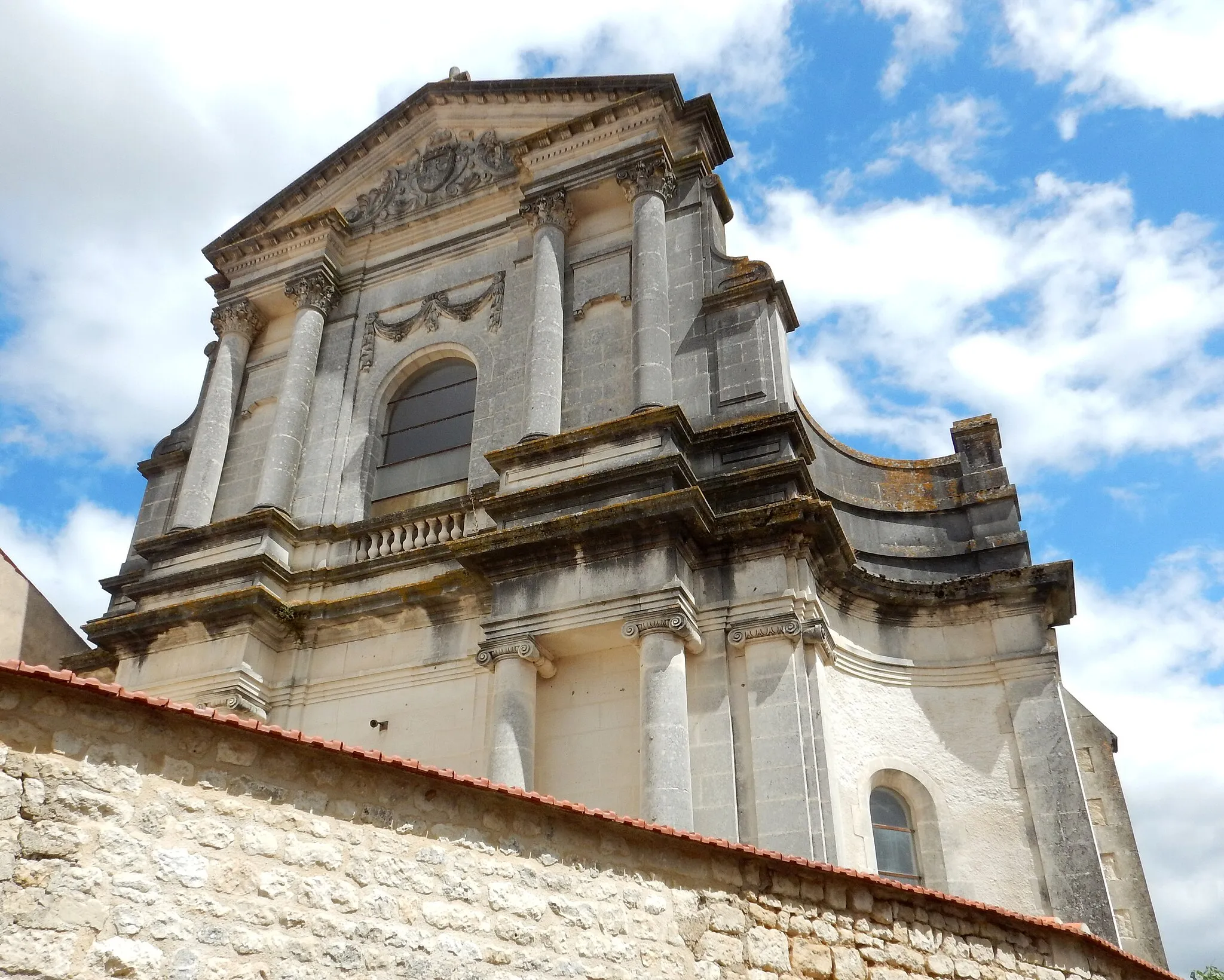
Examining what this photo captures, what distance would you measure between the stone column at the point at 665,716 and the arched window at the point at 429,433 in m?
4.53

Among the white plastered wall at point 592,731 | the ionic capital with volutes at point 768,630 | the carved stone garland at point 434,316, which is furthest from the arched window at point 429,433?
the ionic capital with volutes at point 768,630

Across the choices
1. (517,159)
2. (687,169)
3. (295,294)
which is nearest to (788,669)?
(687,169)

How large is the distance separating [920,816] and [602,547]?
460 cm

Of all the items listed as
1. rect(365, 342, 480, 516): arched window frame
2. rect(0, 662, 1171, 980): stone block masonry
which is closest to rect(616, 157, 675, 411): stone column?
rect(365, 342, 480, 516): arched window frame

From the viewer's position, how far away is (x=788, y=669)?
10.5 meters

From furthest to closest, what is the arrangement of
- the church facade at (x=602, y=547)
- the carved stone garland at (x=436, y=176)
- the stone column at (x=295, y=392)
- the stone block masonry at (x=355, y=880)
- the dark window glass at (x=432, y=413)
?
1. the carved stone garland at (x=436, y=176)
2. the dark window glass at (x=432, y=413)
3. the stone column at (x=295, y=392)
4. the church facade at (x=602, y=547)
5. the stone block masonry at (x=355, y=880)

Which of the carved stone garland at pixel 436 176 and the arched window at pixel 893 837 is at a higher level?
the carved stone garland at pixel 436 176

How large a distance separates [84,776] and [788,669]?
23.0 ft

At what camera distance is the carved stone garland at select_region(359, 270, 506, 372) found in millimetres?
15547

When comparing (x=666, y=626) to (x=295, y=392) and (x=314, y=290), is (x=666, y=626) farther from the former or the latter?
(x=314, y=290)

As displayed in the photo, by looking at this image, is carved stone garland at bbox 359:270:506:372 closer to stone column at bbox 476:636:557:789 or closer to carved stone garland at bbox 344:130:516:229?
carved stone garland at bbox 344:130:516:229

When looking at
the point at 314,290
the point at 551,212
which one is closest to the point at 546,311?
the point at 551,212

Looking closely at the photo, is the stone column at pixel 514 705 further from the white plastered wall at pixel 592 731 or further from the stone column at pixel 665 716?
the stone column at pixel 665 716

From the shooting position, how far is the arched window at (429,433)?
14.7m
